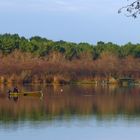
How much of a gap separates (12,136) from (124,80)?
3826 centimetres

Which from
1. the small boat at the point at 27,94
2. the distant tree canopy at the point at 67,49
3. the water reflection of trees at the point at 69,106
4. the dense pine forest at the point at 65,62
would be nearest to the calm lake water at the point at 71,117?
the water reflection of trees at the point at 69,106

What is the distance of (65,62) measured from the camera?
60.1 m

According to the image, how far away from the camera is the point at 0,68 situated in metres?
57.4

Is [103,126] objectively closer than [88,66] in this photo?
Yes

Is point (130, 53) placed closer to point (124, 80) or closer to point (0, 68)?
point (124, 80)

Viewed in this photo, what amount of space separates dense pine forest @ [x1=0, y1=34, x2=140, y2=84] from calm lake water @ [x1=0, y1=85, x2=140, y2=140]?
1498cm

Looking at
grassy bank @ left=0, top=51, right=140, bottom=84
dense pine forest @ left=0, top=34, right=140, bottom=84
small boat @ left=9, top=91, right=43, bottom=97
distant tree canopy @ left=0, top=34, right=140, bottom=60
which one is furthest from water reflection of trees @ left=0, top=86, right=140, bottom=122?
distant tree canopy @ left=0, top=34, right=140, bottom=60

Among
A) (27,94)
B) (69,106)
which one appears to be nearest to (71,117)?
(69,106)

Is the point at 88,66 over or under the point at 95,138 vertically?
over

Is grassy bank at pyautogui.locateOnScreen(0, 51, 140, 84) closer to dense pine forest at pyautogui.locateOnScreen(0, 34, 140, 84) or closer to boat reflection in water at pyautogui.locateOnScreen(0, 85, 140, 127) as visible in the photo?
dense pine forest at pyautogui.locateOnScreen(0, 34, 140, 84)

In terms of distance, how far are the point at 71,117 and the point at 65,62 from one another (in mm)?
32091

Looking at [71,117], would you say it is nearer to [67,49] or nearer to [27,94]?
[27,94]

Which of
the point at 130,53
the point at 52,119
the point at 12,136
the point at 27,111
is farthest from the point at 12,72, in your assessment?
the point at 12,136

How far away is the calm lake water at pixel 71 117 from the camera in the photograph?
22672 mm
